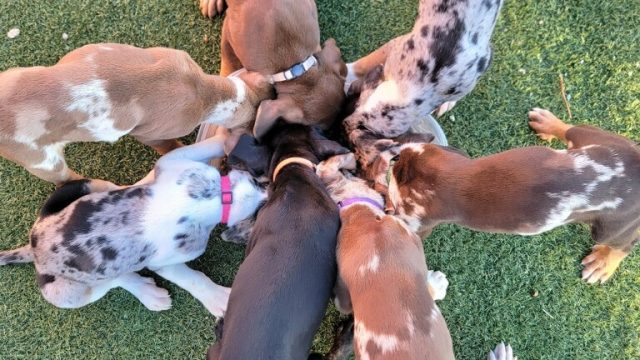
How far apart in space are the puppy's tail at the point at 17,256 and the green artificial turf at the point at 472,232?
130 mm

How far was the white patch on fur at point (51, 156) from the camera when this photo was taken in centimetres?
339

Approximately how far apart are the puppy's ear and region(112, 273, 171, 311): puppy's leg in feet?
3.56

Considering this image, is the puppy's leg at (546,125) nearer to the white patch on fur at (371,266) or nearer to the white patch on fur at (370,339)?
the white patch on fur at (371,266)

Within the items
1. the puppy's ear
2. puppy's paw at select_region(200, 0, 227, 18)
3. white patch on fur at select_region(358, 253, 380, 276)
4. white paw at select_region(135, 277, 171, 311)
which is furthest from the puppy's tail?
white patch on fur at select_region(358, 253, 380, 276)

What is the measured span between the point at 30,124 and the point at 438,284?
2.82 meters

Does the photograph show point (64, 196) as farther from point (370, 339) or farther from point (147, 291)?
point (370, 339)

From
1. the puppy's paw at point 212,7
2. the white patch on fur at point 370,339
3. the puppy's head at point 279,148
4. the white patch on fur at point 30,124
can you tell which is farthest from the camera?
the puppy's paw at point 212,7

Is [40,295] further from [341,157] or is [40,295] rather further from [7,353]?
[341,157]

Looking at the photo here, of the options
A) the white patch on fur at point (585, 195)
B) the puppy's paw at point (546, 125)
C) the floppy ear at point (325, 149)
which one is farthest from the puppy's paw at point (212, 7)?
the white patch on fur at point (585, 195)

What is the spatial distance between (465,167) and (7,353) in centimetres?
352

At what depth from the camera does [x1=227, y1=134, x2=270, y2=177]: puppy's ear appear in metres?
3.78

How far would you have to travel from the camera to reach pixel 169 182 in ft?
12.2

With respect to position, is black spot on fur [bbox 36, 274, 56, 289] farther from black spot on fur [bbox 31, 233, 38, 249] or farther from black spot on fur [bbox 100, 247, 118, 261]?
black spot on fur [bbox 100, 247, 118, 261]

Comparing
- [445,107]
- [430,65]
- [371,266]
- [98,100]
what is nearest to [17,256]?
[98,100]
